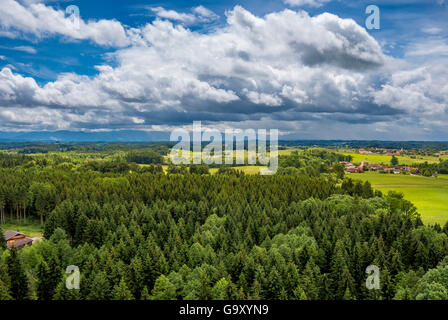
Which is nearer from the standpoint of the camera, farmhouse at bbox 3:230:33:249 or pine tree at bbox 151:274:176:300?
pine tree at bbox 151:274:176:300

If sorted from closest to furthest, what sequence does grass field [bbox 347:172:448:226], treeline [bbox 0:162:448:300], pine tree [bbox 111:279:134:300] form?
pine tree [bbox 111:279:134:300] < treeline [bbox 0:162:448:300] < grass field [bbox 347:172:448:226]

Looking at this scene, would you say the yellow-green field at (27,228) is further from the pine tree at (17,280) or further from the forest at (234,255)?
the pine tree at (17,280)

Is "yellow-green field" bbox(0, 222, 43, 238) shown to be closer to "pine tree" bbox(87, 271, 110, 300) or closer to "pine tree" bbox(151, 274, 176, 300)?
"pine tree" bbox(87, 271, 110, 300)

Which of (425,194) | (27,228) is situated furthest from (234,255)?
(425,194)

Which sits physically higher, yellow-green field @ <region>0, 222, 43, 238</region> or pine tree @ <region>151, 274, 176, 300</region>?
pine tree @ <region>151, 274, 176, 300</region>

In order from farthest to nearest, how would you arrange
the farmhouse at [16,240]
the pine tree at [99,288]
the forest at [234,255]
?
the farmhouse at [16,240] < the forest at [234,255] < the pine tree at [99,288]

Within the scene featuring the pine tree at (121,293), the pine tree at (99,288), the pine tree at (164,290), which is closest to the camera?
the pine tree at (121,293)

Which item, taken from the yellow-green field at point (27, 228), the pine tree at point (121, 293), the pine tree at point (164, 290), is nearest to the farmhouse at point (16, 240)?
the yellow-green field at point (27, 228)

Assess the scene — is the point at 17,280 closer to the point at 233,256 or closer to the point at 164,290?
the point at 164,290

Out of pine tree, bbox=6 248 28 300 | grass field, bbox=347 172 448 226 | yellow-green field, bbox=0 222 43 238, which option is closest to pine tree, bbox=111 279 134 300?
pine tree, bbox=6 248 28 300
